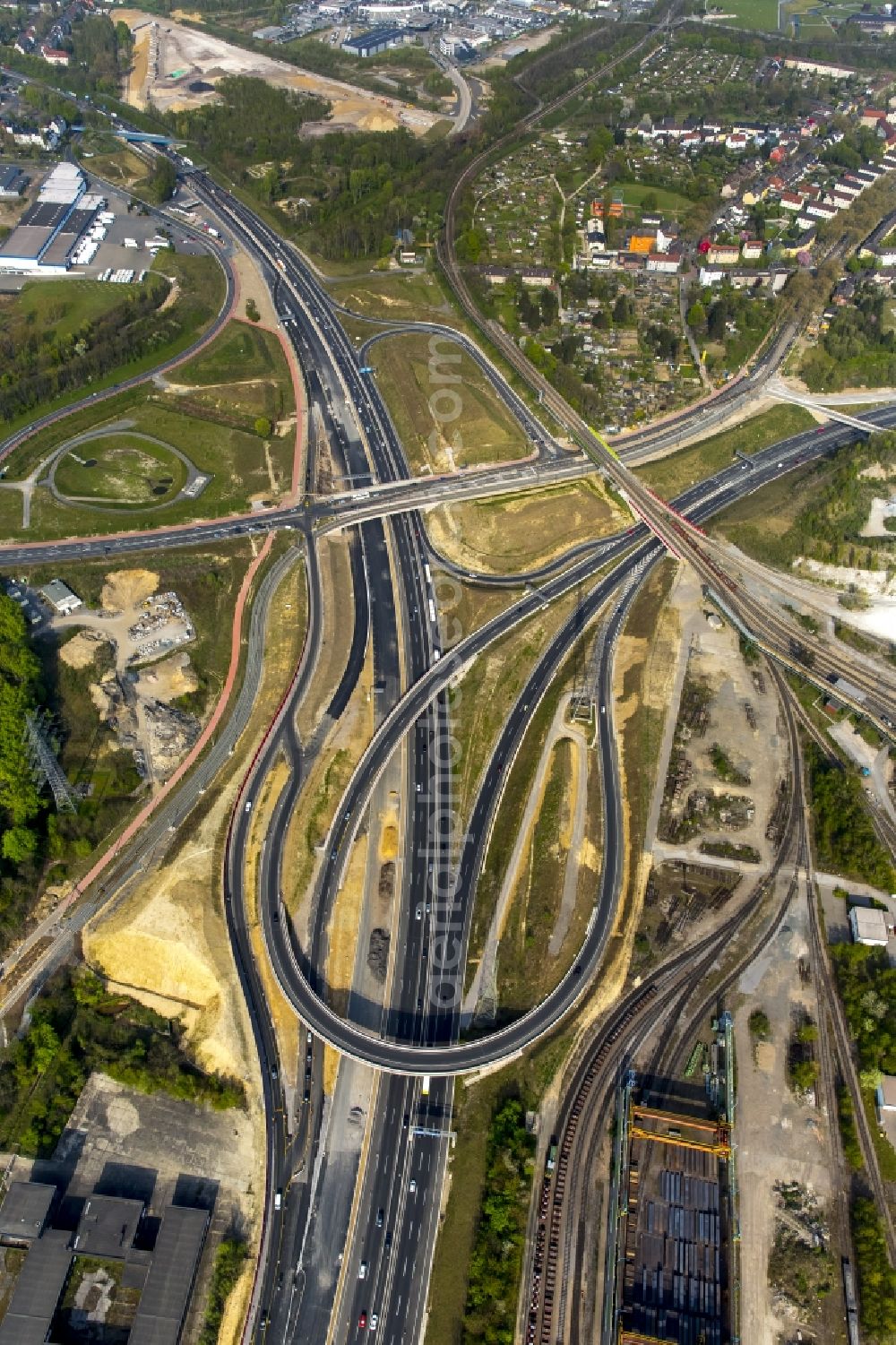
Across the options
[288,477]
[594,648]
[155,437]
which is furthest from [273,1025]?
[155,437]

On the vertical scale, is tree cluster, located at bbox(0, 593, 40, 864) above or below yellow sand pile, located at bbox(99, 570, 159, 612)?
below

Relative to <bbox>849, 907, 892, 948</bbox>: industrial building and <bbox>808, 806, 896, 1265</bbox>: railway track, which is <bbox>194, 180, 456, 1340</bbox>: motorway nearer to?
<bbox>808, 806, 896, 1265</bbox>: railway track

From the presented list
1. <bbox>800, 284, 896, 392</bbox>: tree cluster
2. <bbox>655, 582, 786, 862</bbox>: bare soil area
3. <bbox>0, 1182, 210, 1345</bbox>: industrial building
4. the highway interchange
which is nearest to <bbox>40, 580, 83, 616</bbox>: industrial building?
the highway interchange

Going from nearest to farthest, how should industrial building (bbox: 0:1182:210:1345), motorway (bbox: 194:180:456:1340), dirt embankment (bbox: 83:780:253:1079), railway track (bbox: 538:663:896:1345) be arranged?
industrial building (bbox: 0:1182:210:1345) < railway track (bbox: 538:663:896:1345) < motorway (bbox: 194:180:456:1340) < dirt embankment (bbox: 83:780:253:1079)

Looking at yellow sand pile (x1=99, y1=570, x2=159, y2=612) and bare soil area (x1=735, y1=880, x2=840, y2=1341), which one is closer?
bare soil area (x1=735, y1=880, x2=840, y2=1341)

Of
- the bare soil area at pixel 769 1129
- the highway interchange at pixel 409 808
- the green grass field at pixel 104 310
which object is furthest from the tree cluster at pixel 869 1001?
the green grass field at pixel 104 310

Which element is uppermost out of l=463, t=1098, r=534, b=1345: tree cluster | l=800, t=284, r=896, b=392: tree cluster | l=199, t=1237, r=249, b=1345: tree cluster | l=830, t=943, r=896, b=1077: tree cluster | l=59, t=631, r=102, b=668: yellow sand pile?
l=800, t=284, r=896, b=392: tree cluster
